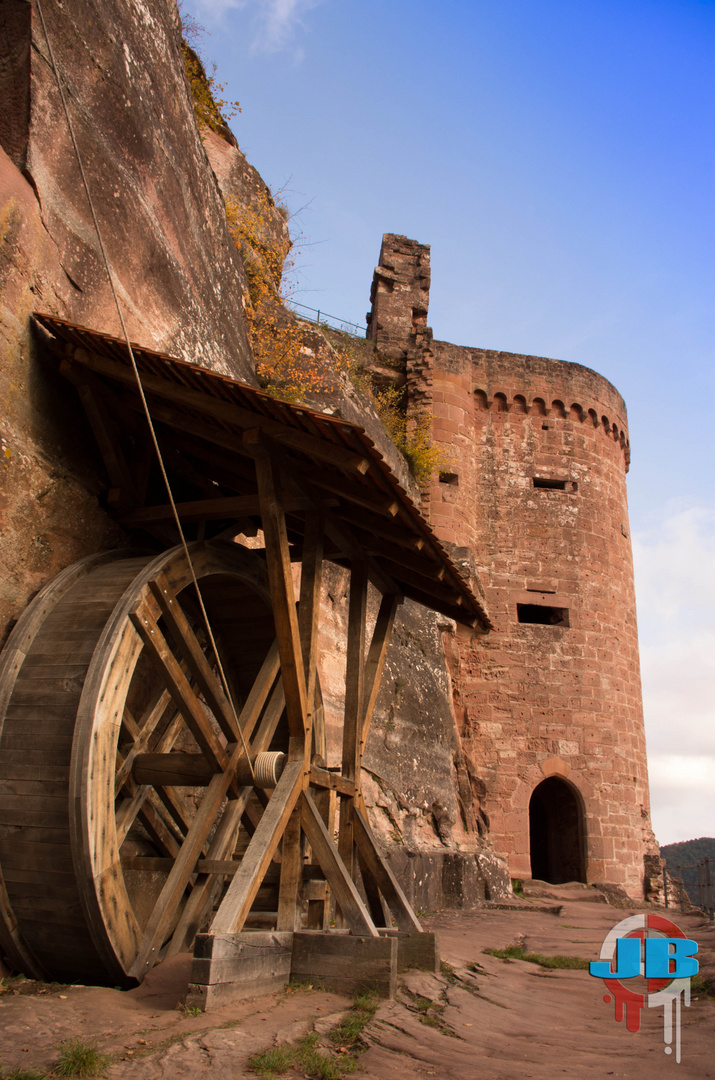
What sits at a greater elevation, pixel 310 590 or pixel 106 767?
pixel 310 590

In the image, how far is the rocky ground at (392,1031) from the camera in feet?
9.98

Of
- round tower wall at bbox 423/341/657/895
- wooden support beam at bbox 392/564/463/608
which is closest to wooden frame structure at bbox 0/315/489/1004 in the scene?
wooden support beam at bbox 392/564/463/608

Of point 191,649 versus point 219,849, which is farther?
point 219,849

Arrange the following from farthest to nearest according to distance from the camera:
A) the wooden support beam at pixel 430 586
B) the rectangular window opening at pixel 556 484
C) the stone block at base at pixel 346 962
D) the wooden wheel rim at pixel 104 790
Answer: the rectangular window opening at pixel 556 484 < the wooden support beam at pixel 430 586 < the stone block at base at pixel 346 962 < the wooden wheel rim at pixel 104 790

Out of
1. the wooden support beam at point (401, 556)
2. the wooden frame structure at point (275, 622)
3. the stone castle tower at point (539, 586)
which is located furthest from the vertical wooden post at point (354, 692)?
the stone castle tower at point (539, 586)

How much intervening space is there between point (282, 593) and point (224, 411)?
3.77 ft

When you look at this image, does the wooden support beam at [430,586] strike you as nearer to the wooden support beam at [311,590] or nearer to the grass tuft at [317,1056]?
the wooden support beam at [311,590]

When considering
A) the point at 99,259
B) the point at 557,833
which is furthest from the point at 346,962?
the point at 557,833

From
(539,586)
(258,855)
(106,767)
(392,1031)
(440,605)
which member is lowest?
(392,1031)

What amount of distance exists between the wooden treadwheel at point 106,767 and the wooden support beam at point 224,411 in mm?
958

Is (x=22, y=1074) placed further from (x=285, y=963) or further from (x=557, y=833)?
(x=557, y=833)

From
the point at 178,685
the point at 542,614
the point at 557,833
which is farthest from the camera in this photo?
the point at 542,614

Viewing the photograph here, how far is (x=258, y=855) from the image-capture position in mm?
4359

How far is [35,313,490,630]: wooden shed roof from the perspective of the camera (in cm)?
467
